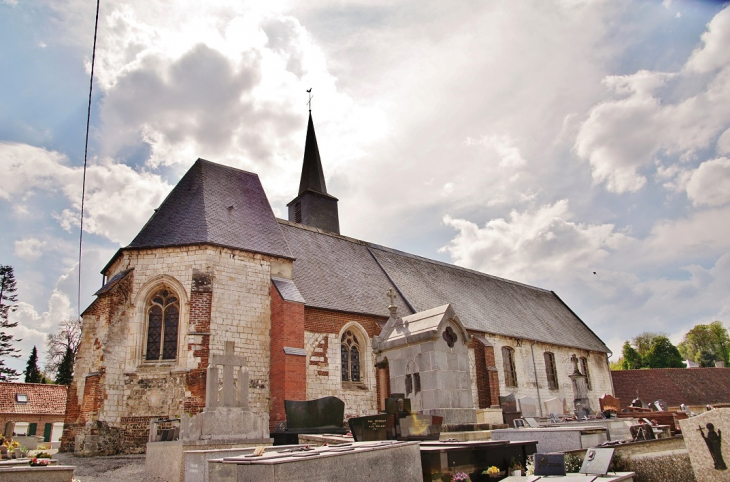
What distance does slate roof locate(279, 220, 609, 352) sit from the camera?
62.0ft

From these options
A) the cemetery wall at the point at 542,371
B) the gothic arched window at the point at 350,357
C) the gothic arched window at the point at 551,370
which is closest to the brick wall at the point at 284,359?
the gothic arched window at the point at 350,357

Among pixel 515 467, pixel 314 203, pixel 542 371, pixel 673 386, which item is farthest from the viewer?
pixel 673 386

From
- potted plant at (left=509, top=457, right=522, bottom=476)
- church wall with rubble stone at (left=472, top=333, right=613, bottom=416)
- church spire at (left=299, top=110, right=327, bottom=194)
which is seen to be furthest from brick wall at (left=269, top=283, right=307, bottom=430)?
church spire at (left=299, top=110, right=327, bottom=194)

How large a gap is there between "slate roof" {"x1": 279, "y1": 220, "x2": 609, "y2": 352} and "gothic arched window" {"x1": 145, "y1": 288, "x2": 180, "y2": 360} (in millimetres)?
4092

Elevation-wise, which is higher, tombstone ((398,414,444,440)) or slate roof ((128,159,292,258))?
slate roof ((128,159,292,258))

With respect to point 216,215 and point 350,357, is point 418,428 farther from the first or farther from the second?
point 216,215

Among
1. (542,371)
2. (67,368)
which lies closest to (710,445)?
(542,371)

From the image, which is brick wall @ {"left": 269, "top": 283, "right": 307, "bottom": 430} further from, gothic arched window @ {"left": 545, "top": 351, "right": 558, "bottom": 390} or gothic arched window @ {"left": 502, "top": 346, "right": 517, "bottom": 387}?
gothic arched window @ {"left": 545, "top": 351, "right": 558, "bottom": 390}

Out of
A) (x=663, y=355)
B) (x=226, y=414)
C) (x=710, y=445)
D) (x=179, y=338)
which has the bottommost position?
(x=710, y=445)

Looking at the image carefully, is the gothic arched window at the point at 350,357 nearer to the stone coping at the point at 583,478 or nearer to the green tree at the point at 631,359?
the stone coping at the point at 583,478

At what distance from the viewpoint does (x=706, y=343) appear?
217ft

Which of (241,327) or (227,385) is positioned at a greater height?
(241,327)

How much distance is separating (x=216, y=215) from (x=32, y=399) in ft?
72.0

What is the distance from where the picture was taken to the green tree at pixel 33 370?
138ft
